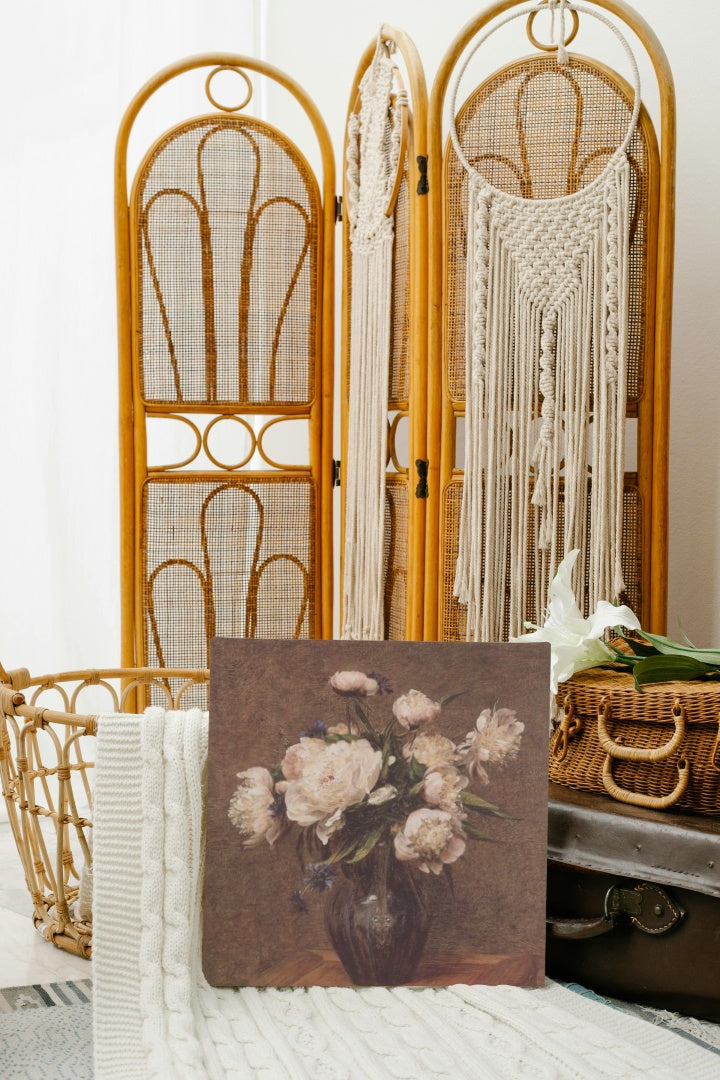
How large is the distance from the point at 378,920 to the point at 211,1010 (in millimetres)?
129

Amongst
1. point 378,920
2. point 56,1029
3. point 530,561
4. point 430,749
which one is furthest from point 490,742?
point 530,561

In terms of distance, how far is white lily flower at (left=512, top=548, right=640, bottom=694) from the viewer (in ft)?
2.92

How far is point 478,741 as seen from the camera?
781mm

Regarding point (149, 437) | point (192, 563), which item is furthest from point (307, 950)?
point (149, 437)

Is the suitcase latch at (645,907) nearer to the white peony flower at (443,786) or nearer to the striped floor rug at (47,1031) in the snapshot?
the white peony flower at (443,786)

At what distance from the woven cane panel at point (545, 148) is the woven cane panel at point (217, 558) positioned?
14.9 inches

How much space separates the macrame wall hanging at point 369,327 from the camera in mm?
1348

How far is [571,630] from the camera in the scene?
35.8 inches

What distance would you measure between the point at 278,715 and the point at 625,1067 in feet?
1.07

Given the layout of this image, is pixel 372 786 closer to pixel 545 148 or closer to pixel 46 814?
pixel 46 814

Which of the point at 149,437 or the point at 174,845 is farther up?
the point at 149,437

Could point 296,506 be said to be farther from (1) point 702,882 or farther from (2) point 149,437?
(1) point 702,882

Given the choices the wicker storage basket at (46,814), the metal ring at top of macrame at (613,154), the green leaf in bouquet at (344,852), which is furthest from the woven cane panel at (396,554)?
the green leaf in bouquet at (344,852)

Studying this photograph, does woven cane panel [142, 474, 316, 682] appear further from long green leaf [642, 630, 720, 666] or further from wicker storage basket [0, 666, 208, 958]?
long green leaf [642, 630, 720, 666]
